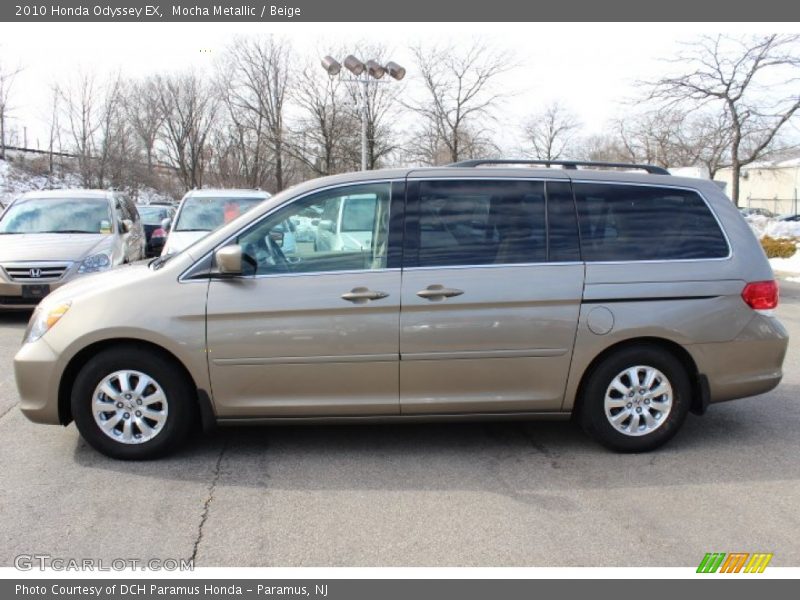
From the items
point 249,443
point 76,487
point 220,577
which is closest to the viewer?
point 220,577

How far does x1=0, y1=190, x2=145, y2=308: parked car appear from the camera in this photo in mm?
8836

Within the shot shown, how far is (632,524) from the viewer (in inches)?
143

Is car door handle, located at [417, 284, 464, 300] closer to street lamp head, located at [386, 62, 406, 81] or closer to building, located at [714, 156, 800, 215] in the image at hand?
street lamp head, located at [386, 62, 406, 81]

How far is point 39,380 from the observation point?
4340 mm

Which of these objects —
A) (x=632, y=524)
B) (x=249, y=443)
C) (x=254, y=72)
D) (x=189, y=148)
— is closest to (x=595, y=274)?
(x=632, y=524)

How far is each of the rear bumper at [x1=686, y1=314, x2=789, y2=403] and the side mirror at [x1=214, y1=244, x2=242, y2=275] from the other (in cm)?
299

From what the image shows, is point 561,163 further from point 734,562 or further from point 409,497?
point 734,562

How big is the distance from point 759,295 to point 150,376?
13.3 ft

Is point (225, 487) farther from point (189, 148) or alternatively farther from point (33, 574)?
point (189, 148)

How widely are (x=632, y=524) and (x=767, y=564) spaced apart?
639mm

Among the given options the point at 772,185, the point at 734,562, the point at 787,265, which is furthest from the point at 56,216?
the point at 772,185

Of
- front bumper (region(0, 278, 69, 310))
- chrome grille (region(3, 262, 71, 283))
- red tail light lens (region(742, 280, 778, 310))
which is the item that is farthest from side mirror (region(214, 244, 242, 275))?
chrome grille (region(3, 262, 71, 283))

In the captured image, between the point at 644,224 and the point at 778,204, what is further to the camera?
the point at 778,204

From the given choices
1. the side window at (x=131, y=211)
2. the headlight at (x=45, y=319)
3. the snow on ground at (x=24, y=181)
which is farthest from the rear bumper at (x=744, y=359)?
the snow on ground at (x=24, y=181)
